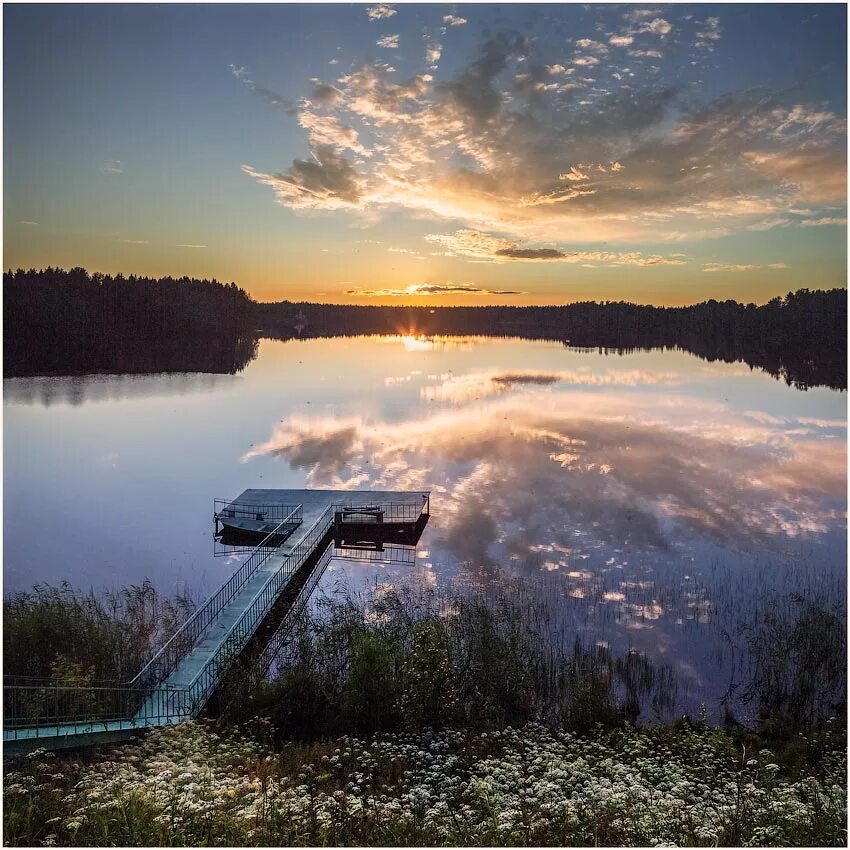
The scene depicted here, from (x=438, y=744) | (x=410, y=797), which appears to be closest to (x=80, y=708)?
(x=438, y=744)

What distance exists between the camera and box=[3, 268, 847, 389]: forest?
68.5 meters

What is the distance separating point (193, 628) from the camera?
1495 centimetres

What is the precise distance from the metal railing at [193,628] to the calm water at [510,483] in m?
0.95

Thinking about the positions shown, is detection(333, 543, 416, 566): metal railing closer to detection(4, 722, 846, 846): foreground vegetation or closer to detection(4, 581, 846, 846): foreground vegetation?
detection(4, 581, 846, 846): foreground vegetation

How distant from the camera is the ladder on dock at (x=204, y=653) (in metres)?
10.1

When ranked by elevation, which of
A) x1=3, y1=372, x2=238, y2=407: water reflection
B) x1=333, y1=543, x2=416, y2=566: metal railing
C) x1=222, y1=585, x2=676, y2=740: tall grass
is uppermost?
x1=3, y1=372, x2=238, y2=407: water reflection

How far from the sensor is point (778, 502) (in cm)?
2480

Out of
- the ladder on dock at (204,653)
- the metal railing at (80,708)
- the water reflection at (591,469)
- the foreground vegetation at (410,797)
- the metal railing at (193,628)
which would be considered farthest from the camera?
the water reflection at (591,469)

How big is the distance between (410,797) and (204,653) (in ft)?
21.2

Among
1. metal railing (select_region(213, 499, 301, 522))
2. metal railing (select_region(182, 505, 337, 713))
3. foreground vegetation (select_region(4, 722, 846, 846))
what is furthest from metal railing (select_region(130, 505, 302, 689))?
foreground vegetation (select_region(4, 722, 846, 846))

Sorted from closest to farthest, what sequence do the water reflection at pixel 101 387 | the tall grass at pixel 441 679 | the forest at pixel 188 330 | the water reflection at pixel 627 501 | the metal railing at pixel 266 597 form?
the tall grass at pixel 441 679, the metal railing at pixel 266 597, the water reflection at pixel 627 501, the water reflection at pixel 101 387, the forest at pixel 188 330

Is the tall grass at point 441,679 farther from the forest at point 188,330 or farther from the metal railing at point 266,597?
the forest at point 188,330

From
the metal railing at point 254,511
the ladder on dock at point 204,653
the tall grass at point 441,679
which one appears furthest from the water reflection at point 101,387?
the tall grass at point 441,679

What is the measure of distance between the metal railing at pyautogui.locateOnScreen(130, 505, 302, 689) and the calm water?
0.95 meters
